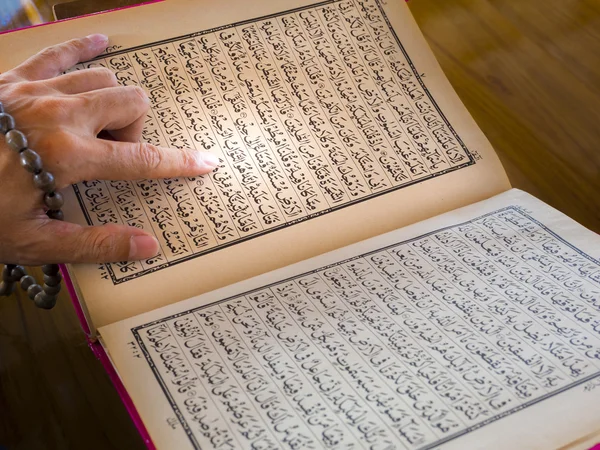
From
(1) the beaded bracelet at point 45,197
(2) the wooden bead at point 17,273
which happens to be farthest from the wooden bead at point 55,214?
(2) the wooden bead at point 17,273

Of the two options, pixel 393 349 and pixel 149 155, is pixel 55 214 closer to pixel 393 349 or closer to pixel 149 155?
pixel 149 155

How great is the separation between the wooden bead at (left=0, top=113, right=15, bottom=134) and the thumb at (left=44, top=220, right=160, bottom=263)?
0.09 meters

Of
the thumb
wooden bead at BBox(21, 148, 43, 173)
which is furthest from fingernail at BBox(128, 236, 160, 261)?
wooden bead at BBox(21, 148, 43, 173)

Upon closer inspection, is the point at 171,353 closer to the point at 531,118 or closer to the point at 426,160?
the point at 426,160

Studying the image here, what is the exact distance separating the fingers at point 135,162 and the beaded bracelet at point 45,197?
3 cm

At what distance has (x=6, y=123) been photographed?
61 centimetres

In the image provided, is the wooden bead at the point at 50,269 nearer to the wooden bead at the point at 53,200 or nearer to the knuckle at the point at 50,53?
the wooden bead at the point at 53,200

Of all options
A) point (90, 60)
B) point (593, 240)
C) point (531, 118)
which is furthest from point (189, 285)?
point (531, 118)

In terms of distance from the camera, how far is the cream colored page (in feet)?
2.16

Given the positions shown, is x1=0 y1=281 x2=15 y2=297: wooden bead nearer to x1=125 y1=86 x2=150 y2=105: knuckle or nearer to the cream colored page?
the cream colored page

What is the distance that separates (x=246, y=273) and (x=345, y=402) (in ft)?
0.58

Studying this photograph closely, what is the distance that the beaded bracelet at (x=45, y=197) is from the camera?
23.6 inches

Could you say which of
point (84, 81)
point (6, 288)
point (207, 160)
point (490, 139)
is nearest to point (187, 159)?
point (207, 160)

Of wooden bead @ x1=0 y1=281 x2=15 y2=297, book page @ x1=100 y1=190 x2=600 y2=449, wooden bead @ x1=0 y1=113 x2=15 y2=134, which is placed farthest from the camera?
wooden bead @ x1=0 y1=281 x2=15 y2=297
